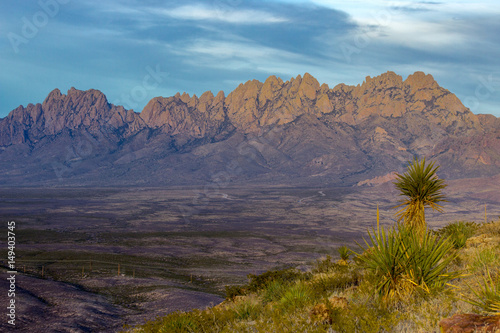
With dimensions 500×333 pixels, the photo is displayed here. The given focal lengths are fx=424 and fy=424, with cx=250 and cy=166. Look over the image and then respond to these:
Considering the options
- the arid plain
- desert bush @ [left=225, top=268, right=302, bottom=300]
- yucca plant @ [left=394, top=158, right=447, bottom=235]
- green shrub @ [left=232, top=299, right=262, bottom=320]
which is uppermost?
yucca plant @ [left=394, top=158, right=447, bottom=235]

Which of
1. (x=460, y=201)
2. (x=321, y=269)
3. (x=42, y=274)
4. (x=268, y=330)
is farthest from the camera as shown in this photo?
(x=460, y=201)

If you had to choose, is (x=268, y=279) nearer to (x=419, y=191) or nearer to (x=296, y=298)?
(x=296, y=298)

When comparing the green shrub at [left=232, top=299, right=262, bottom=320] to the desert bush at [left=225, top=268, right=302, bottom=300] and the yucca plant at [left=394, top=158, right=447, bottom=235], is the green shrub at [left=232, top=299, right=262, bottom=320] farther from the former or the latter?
the yucca plant at [left=394, top=158, right=447, bottom=235]

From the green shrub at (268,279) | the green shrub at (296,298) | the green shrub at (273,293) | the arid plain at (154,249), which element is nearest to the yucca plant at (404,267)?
the arid plain at (154,249)

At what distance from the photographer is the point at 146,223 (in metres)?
100

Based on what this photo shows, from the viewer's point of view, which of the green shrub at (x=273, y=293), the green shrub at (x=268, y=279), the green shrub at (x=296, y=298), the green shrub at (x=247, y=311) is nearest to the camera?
the green shrub at (x=296, y=298)

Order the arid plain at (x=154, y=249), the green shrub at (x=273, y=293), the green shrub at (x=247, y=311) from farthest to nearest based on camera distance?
the arid plain at (x=154, y=249)
the green shrub at (x=273, y=293)
the green shrub at (x=247, y=311)

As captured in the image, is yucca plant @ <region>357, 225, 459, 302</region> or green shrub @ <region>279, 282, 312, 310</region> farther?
green shrub @ <region>279, 282, 312, 310</region>

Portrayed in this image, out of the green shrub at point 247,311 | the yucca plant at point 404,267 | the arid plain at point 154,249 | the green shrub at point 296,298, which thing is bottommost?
the arid plain at point 154,249

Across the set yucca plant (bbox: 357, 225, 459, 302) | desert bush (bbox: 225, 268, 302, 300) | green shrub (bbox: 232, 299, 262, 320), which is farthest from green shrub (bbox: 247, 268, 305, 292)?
yucca plant (bbox: 357, 225, 459, 302)

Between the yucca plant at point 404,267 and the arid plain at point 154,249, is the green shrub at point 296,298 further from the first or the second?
the arid plain at point 154,249

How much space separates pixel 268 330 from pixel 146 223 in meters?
96.7

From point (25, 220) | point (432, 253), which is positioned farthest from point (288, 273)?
point (25, 220)

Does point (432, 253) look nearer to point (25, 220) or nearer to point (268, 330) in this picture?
point (268, 330)
